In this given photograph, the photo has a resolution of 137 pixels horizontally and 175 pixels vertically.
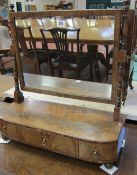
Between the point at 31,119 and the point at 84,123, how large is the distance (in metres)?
0.31

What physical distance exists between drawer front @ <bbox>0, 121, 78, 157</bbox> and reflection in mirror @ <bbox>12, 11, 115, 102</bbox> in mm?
317

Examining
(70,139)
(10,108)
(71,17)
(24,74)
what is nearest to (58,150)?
(70,139)

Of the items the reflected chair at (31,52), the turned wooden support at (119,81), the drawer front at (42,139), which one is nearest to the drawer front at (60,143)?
the drawer front at (42,139)

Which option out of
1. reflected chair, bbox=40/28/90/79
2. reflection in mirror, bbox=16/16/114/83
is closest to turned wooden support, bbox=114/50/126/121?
reflection in mirror, bbox=16/16/114/83

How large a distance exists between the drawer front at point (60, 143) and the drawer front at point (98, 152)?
0.04m

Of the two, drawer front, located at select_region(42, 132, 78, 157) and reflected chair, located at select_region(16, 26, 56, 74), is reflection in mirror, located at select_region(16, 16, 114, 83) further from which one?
drawer front, located at select_region(42, 132, 78, 157)

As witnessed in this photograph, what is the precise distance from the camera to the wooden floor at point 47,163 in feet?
3.74

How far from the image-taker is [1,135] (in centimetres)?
143

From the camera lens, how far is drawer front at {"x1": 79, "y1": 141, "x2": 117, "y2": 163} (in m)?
1.07

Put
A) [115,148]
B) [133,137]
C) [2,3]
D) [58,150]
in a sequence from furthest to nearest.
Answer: [2,3] → [133,137] → [58,150] → [115,148]

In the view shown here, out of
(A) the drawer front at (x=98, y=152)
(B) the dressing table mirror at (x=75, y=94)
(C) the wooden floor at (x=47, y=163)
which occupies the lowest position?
(C) the wooden floor at (x=47, y=163)

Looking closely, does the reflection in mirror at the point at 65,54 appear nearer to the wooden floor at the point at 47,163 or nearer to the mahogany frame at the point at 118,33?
the mahogany frame at the point at 118,33

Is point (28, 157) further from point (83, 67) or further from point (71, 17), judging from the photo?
point (71, 17)

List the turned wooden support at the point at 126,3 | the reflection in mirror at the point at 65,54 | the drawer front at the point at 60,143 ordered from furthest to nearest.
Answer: the reflection in mirror at the point at 65,54, the drawer front at the point at 60,143, the turned wooden support at the point at 126,3
